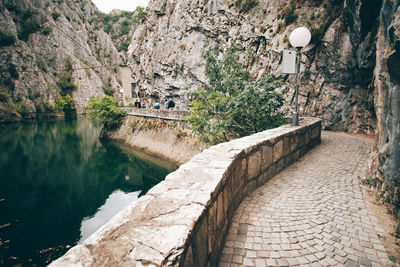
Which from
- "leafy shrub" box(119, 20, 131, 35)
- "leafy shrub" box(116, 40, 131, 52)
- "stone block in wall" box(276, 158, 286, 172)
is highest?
"leafy shrub" box(119, 20, 131, 35)

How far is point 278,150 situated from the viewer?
4699 mm

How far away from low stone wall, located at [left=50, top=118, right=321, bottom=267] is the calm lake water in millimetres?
7968

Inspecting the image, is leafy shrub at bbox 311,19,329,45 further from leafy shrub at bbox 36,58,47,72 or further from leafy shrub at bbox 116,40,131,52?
leafy shrub at bbox 116,40,131,52

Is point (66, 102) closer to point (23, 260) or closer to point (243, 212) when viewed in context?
point (23, 260)

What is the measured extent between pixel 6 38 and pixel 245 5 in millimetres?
51144

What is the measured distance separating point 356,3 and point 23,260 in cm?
1632

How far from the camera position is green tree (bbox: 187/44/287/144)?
24.6ft

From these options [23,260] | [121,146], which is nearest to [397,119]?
[23,260]

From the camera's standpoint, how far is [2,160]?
18391 mm

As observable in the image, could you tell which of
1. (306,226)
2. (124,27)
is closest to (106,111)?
(306,226)

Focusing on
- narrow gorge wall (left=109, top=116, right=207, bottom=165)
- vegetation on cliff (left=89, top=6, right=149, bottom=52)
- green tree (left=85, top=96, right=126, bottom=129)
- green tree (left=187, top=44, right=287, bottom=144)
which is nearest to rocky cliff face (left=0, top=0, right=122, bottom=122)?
vegetation on cliff (left=89, top=6, right=149, bottom=52)

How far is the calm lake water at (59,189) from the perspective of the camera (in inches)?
328

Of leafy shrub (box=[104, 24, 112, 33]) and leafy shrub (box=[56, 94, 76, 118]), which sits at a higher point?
leafy shrub (box=[104, 24, 112, 33])

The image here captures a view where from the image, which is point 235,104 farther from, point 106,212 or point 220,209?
point 106,212
